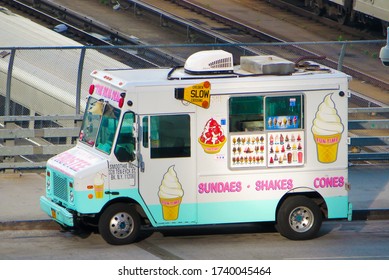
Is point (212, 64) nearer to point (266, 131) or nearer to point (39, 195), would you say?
point (266, 131)

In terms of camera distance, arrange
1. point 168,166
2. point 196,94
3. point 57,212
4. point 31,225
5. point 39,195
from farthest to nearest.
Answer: point 39,195, point 31,225, point 57,212, point 168,166, point 196,94

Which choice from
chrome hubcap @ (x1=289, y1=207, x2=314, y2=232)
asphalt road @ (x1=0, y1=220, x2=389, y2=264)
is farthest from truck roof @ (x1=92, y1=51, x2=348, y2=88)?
asphalt road @ (x1=0, y1=220, x2=389, y2=264)

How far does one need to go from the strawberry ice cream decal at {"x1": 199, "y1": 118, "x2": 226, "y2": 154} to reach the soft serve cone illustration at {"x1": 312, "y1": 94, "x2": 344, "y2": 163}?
1.27m

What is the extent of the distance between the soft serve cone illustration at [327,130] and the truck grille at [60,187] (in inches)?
132

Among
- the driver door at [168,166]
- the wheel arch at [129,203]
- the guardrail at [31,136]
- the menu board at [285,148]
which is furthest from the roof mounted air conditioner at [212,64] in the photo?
the guardrail at [31,136]

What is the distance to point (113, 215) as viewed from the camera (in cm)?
1384

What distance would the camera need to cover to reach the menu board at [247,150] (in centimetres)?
1408

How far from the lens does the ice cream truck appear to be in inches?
545

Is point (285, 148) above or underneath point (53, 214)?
above

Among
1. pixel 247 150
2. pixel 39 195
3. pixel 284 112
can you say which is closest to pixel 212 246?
pixel 247 150

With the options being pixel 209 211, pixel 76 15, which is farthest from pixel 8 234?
pixel 76 15

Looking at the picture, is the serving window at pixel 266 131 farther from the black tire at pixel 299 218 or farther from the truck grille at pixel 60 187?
the truck grille at pixel 60 187

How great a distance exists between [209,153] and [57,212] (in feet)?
6.99

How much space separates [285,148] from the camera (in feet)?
46.6
